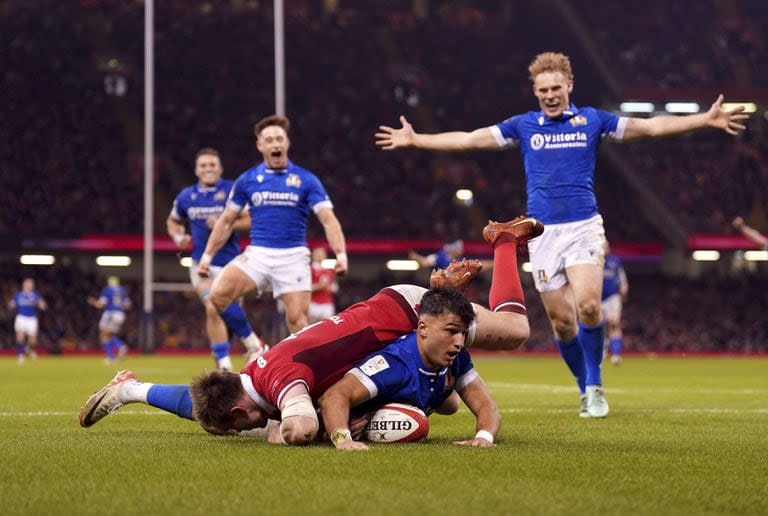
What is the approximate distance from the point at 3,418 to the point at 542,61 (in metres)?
4.59

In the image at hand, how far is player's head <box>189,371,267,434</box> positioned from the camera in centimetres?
571

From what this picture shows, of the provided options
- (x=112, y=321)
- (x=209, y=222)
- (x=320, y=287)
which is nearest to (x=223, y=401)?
(x=209, y=222)

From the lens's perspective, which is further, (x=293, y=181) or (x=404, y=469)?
(x=293, y=181)

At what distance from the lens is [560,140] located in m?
8.38

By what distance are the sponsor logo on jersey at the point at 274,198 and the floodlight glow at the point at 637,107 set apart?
3137 centimetres

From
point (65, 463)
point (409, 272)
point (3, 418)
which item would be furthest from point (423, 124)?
point (65, 463)

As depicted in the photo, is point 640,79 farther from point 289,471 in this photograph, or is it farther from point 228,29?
point 289,471

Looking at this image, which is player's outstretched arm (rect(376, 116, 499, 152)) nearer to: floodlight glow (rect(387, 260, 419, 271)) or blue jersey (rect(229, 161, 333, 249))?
blue jersey (rect(229, 161, 333, 249))

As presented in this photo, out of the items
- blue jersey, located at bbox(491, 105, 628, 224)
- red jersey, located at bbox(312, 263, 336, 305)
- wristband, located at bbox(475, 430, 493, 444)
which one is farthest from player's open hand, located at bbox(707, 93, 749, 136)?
red jersey, located at bbox(312, 263, 336, 305)

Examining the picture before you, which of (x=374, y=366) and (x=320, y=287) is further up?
(x=374, y=366)

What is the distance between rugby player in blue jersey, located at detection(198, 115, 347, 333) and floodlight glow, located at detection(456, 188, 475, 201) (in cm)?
2672

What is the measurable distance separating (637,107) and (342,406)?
36773 millimetres

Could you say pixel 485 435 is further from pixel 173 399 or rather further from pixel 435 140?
pixel 435 140

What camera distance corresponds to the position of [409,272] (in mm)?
37312
